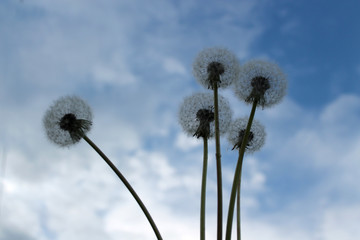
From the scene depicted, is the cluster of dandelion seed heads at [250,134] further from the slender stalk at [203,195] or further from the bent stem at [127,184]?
the bent stem at [127,184]

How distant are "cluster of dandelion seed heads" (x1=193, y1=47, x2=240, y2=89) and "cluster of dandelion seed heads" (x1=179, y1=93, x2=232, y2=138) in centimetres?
36

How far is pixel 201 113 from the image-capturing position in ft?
24.4

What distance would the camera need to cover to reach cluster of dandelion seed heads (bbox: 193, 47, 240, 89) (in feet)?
23.4

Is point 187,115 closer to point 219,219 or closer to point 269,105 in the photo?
point 269,105

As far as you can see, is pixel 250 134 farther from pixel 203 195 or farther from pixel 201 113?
pixel 203 195

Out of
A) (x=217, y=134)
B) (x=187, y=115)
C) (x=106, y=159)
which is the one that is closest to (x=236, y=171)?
(x=217, y=134)

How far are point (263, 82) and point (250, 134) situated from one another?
135 cm

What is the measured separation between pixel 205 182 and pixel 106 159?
5.84ft

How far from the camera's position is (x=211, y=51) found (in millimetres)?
7316

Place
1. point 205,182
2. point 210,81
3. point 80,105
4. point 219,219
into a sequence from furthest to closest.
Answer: point 80,105 < point 210,81 < point 205,182 < point 219,219

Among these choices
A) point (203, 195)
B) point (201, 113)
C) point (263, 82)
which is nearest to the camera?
point (203, 195)

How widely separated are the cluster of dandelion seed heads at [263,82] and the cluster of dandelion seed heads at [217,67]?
0.75ft

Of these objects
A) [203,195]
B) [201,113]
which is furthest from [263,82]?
[203,195]

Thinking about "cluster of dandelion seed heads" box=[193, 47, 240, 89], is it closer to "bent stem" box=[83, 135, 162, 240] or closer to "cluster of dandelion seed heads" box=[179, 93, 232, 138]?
"cluster of dandelion seed heads" box=[179, 93, 232, 138]
